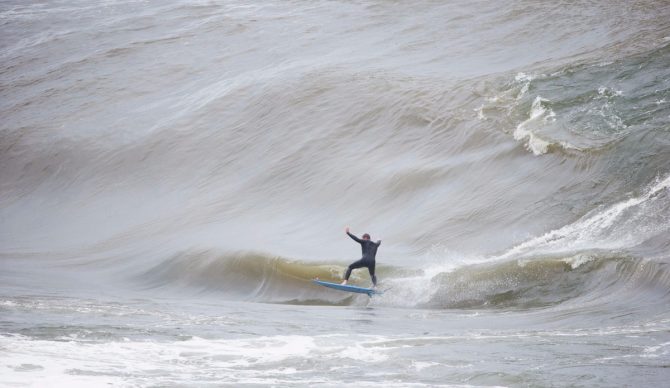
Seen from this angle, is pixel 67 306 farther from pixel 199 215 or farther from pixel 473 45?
pixel 473 45

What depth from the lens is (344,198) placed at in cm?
2048

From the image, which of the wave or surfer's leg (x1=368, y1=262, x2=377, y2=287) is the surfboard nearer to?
surfer's leg (x1=368, y1=262, x2=377, y2=287)

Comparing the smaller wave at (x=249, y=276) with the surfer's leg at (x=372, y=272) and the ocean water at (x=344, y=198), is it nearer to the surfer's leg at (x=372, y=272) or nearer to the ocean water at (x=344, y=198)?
the ocean water at (x=344, y=198)

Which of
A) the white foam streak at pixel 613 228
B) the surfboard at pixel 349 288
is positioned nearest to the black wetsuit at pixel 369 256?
the surfboard at pixel 349 288

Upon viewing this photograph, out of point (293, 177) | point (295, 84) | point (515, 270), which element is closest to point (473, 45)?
point (295, 84)

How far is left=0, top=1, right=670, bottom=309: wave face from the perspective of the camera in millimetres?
16016

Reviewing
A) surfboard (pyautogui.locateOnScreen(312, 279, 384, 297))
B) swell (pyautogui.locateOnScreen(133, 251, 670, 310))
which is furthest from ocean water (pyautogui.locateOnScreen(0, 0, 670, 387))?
surfboard (pyautogui.locateOnScreen(312, 279, 384, 297))

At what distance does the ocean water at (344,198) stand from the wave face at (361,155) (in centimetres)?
8

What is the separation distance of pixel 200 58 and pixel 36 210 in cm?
1041

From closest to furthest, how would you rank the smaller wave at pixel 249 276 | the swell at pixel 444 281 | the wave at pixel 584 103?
the swell at pixel 444 281 < the smaller wave at pixel 249 276 < the wave at pixel 584 103

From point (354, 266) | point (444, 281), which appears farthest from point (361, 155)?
point (444, 281)

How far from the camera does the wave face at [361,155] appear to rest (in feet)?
52.5

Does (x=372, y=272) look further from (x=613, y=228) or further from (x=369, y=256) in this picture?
(x=613, y=228)

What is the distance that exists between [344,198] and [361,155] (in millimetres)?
2199
